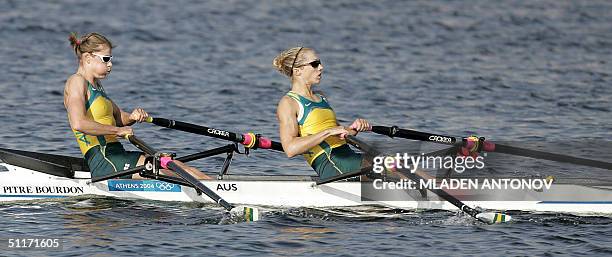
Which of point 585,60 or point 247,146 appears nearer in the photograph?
point 247,146

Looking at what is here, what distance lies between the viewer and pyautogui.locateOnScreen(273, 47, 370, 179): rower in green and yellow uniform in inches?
535

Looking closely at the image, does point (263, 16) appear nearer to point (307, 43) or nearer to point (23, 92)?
point (307, 43)

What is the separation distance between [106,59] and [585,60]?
15982 millimetres

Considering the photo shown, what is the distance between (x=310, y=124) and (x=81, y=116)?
258cm

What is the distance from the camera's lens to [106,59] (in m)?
13.8

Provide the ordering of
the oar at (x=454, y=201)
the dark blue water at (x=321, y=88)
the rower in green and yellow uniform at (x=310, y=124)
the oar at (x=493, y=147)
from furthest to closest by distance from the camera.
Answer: the oar at (x=493, y=147) → the rower in green and yellow uniform at (x=310, y=124) → the oar at (x=454, y=201) → the dark blue water at (x=321, y=88)

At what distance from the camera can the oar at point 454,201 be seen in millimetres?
13320

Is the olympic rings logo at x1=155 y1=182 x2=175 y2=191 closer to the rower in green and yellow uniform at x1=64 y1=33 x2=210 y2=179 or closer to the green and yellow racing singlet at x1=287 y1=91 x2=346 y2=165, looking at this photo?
the rower in green and yellow uniform at x1=64 y1=33 x2=210 y2=179

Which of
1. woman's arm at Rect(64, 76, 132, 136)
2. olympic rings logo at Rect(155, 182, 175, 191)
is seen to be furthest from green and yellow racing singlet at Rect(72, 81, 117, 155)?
olympic rings logo at Rect(155, 182, 175, 191)

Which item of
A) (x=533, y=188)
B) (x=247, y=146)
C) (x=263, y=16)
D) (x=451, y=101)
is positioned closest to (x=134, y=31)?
(x=263, y=16)

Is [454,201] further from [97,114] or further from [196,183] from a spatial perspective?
[97,114]

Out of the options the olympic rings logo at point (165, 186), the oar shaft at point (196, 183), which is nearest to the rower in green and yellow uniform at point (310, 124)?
the oar shaft at point (196, 183)

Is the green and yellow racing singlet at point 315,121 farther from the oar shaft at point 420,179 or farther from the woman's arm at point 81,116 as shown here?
the woman's arm at point 81,116

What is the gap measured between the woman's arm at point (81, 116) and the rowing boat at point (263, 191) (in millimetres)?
851
